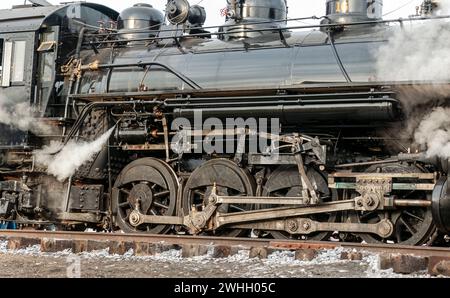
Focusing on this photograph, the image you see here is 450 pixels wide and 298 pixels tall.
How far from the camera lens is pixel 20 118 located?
9828 mm

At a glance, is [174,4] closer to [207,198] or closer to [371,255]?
[207,198]

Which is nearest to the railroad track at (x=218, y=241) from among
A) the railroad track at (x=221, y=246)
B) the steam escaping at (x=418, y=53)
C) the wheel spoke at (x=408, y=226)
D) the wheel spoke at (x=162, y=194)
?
the railroad track at (x=221, y=246)

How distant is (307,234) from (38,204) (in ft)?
13.7

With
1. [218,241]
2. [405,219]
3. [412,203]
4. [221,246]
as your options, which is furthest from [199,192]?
[412,203]

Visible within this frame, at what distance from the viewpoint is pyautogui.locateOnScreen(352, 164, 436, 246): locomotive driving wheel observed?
24.8 feet

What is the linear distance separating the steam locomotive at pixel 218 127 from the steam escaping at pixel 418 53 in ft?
0.50

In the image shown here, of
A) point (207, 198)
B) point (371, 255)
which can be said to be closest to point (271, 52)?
point (207, 198)

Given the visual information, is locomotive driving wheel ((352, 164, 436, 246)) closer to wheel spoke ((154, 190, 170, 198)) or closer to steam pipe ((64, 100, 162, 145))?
wheel spoke ((154, 190, 170, 198))

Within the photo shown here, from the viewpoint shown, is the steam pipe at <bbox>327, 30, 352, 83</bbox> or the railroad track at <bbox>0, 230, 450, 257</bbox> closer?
the railroad track at <bbox>0, 230, 450, 257</bbox>

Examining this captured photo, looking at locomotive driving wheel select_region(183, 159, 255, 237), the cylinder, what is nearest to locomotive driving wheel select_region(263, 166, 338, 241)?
locomotive driving wheel select_region(183, 159, 255, 237)

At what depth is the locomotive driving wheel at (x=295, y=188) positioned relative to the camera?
26.7ft

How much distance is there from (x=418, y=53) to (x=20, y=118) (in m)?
5.88

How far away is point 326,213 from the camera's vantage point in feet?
27.0

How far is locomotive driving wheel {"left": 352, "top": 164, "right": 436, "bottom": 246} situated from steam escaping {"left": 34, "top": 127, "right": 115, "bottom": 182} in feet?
12.7
